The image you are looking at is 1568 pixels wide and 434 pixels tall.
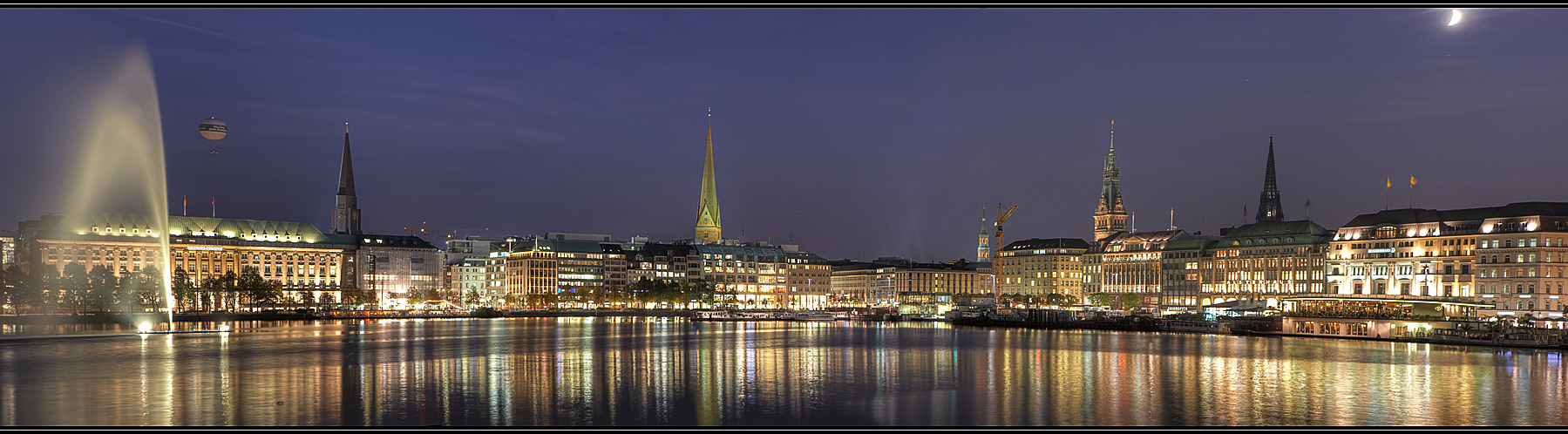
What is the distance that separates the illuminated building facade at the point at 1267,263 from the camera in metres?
174

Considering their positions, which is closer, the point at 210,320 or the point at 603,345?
the point at 603,345

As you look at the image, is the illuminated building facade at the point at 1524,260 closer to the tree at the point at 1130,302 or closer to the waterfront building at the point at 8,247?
the tree at the point at 1130,302

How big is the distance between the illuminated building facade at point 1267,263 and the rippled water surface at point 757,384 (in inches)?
3675

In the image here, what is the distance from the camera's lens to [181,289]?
154 meters

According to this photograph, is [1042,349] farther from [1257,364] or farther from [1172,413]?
[1172,413]

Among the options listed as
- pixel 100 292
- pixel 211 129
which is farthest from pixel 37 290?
pixel 211 129

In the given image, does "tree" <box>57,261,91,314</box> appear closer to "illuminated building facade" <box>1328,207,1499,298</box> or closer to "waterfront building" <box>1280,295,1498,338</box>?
"waterfront building" <box>1280,295,1498,338</box>

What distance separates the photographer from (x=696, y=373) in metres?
55.8

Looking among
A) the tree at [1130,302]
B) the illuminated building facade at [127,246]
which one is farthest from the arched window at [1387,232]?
the illuminated building facade at [127,246]

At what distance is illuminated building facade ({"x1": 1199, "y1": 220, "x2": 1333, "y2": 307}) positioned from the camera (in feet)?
570

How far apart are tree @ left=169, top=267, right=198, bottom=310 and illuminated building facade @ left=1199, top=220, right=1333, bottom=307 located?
15094cm

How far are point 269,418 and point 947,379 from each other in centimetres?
2991

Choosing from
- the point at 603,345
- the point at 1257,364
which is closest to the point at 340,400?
the point at 603,345

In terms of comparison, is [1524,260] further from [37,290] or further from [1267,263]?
[37,290]
